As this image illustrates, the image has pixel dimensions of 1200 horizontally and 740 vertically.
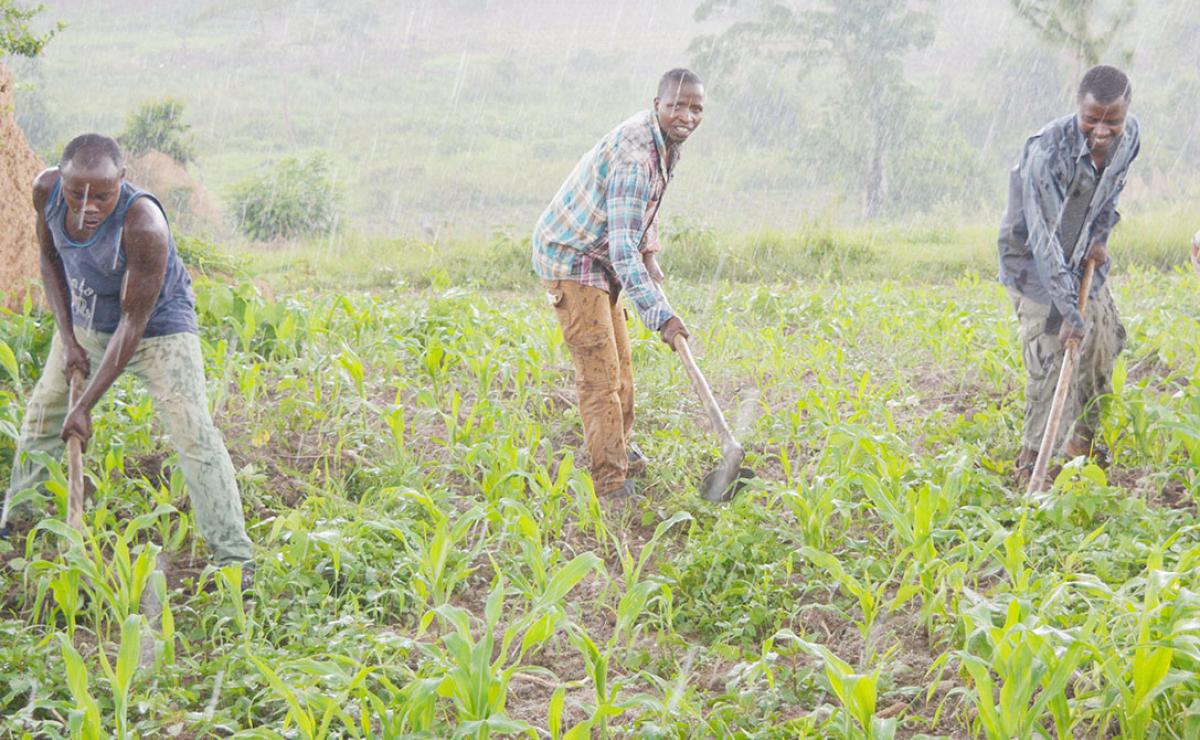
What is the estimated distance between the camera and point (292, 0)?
1233 inches

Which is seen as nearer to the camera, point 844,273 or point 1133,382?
point 1133,382

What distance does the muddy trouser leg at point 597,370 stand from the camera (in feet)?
15.4

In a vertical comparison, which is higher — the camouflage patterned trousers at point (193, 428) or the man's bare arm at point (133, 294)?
the man's bare arm at point (133, 294)

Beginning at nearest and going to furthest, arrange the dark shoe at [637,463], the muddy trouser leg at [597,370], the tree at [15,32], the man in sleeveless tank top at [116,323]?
1. the man in sleeveless tank top at [116,323]
2. the muddy trouser leg at [597,370]
3. the dark shoe at [637,463]
4. the tree at [15,32]

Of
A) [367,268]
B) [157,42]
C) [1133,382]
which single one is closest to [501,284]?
[367,268]

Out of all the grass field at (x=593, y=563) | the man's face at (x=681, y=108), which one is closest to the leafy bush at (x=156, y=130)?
the grass field at (x=593, y=563)

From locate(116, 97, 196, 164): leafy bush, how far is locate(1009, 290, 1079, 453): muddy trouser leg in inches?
538

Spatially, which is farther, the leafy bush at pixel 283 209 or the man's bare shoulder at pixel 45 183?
the leafy bush at pixel 283 209

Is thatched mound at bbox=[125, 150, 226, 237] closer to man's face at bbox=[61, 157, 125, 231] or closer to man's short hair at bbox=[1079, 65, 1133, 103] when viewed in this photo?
man's face at bbox=[61, 157, 125, 231]

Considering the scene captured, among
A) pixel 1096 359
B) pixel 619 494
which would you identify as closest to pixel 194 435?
pixel 619 494

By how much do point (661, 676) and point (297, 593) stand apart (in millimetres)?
1238

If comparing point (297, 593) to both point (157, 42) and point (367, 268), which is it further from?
point (157, 42)

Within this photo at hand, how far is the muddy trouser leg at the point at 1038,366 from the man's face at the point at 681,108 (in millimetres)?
1527

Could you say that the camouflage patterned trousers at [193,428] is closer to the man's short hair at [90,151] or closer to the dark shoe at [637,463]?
the man's short hair at [90,151]
